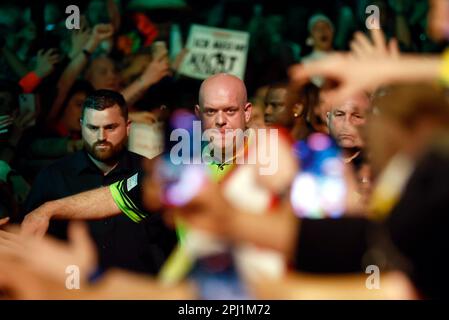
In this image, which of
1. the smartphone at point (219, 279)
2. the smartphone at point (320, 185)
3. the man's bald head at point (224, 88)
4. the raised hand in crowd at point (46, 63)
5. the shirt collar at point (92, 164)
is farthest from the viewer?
the raised hand in crowd at point (46, 63)

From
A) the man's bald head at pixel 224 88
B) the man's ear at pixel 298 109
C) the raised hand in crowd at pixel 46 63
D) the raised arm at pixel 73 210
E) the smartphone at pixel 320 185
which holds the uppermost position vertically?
the raised hand in crowd at pixel 46 63

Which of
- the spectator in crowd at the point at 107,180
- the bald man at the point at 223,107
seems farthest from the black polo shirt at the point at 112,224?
the bald man at the point at 223,107

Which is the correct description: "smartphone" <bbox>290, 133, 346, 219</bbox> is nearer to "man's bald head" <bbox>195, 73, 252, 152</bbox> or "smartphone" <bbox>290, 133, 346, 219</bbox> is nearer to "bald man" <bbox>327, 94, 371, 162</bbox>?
"bald man" <bbox>327, 94, 371, 162</bbox>

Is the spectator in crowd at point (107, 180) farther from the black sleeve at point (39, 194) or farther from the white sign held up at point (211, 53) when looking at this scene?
the white sign held up at point (211, 53)

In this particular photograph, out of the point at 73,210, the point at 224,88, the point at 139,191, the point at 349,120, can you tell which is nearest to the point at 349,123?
the point at 349,120

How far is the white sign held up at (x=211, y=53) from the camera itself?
A: 807 centimetres

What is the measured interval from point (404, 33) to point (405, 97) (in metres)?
6.16

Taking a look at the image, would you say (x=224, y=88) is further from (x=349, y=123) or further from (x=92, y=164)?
(x=92, y=164)

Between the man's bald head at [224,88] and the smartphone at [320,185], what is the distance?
0.48 meters

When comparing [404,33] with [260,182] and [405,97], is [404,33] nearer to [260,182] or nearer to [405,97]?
[260,182]

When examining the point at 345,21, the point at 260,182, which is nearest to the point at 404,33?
the point at 345,21

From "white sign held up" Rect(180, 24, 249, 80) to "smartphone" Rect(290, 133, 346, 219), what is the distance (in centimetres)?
201

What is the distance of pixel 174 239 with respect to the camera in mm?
5602

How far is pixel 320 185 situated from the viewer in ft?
15.2
